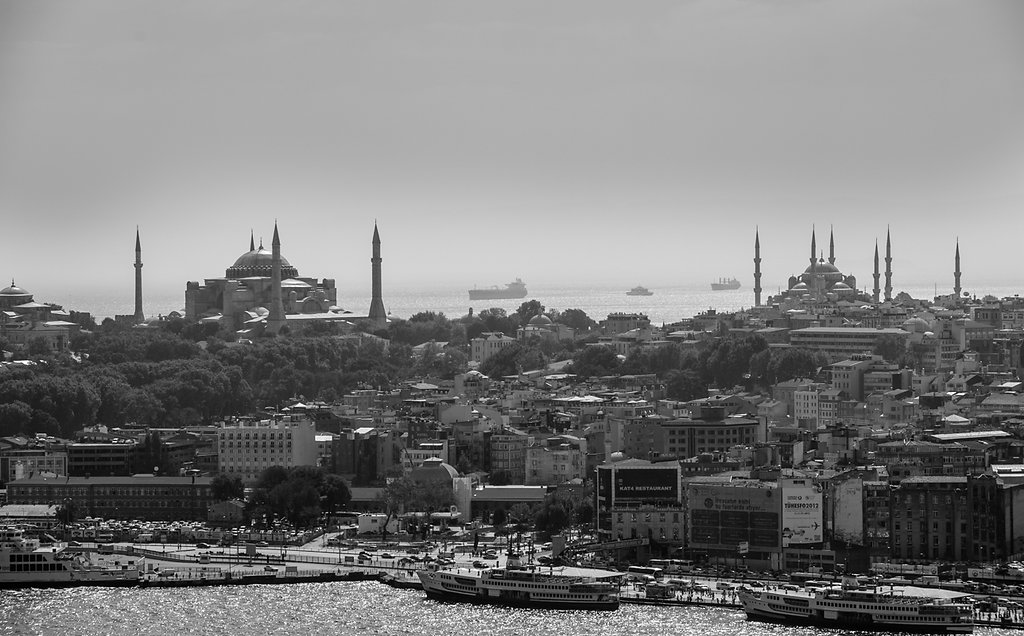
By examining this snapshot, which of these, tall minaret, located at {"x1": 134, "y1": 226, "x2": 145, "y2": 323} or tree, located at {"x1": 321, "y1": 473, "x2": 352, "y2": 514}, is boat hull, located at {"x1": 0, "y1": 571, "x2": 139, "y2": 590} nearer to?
tree, located at {"x1": 321, "y1": 473, "x2": 352, "y2": 514}

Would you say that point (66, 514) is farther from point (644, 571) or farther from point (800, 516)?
point (800, 516)

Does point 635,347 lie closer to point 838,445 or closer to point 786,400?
point 786,400

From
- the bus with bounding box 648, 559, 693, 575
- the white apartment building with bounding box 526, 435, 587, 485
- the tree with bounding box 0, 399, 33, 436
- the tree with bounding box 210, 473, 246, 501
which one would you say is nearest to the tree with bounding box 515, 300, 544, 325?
the tree with bounding box 0, 399, 33, 436

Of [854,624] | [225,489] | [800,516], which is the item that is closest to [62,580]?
[225,489]

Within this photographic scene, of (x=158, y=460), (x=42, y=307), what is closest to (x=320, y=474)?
(x=158, y=460)

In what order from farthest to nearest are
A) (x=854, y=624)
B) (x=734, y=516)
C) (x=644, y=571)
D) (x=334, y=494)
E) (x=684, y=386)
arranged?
1. (x=684, y=386)
2. (x=334, y=494)
3. (x=734, y=516)
4. (x=644, y=571)
5. (x=854, y=624)
